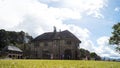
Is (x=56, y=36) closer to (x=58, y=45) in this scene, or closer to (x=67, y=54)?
(x=58, y=45)

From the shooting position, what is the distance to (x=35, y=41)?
3612 inches

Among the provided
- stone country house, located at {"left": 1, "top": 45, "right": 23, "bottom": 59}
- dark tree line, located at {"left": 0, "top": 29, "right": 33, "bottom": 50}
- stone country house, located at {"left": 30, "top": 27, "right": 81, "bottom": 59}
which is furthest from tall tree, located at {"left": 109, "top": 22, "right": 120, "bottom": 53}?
dark tree line, located at {"left": 0, "top": 29, "right": 33, "bottom": 50}

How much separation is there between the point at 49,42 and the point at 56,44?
3028mm

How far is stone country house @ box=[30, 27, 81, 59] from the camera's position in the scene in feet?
277

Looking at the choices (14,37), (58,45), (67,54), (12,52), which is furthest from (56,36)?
(14,37)

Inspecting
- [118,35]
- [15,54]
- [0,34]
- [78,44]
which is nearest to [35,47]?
[15,54]

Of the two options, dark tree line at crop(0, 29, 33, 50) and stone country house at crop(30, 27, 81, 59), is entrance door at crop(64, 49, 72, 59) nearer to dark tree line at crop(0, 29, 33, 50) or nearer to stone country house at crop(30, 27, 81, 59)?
stone country house at crop(30, 27, 81, 59)

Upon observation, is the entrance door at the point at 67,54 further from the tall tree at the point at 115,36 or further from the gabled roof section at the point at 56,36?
the tall tree at the point at 115,36

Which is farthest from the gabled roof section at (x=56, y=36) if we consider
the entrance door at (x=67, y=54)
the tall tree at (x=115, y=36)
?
the tall tree at (x=115, y=36)

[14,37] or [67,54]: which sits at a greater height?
[14,37]

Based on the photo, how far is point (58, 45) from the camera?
281ft

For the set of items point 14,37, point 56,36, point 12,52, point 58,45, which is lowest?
point 12,52

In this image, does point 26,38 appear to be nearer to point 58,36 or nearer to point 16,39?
point 16,39

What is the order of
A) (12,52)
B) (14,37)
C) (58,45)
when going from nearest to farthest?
(58,45) < (12,52) < (14,37)
